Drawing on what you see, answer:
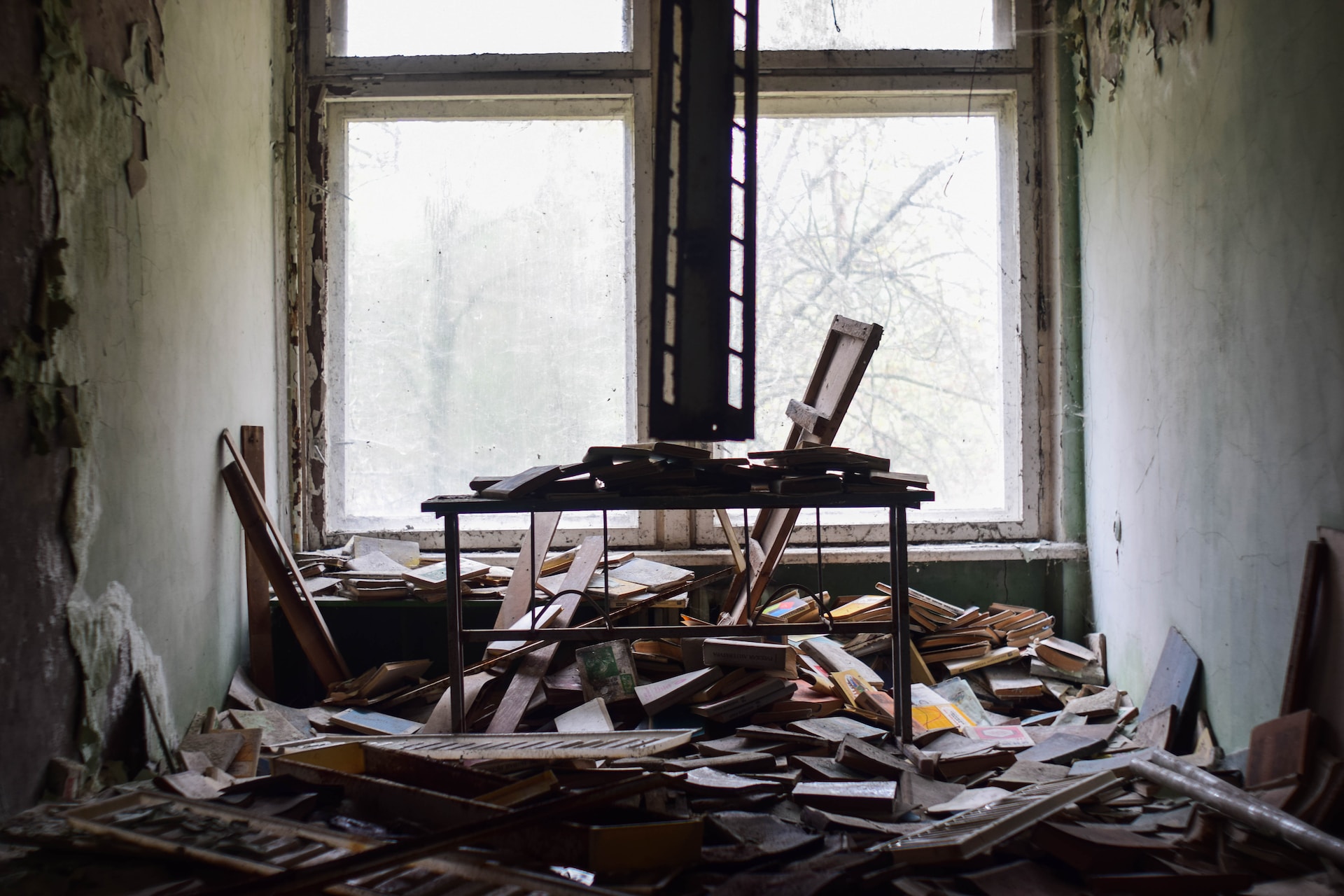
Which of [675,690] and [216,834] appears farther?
[675,690]

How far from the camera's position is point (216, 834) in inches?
Result: 89.9

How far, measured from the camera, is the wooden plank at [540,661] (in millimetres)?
3494

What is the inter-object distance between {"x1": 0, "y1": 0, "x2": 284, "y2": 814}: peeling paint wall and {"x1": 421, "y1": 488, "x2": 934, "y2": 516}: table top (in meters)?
0.92

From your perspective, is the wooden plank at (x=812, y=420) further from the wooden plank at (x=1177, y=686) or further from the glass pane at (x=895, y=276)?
the wooden plank at (x=1177, y=686)

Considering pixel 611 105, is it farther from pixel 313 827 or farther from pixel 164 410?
pixel 313 827

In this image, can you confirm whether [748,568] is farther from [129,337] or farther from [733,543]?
[129,337]

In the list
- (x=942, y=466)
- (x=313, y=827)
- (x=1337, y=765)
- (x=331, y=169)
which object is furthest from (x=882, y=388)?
(x=313, y=827)

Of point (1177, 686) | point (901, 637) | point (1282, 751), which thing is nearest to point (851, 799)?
point (901, 637)

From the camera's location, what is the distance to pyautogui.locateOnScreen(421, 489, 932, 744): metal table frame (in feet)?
10.1

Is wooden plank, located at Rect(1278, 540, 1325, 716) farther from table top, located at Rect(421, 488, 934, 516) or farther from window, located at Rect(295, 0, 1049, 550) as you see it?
window, located at Rect(295, 0, 1049, 550)

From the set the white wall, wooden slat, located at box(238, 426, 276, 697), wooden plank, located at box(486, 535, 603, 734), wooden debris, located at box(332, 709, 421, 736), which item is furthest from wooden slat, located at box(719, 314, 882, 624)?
the white wall

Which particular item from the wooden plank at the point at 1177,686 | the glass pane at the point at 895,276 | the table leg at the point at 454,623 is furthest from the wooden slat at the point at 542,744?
the glass pane at the point at 895,276

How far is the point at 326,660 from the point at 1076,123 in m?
4.10

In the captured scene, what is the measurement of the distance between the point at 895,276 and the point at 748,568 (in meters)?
1.95
